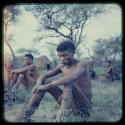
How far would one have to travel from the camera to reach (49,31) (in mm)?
2352

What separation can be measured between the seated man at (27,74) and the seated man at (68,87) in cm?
5

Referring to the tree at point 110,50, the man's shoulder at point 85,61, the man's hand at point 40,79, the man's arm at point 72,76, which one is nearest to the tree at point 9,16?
the man's hand at point 40,79

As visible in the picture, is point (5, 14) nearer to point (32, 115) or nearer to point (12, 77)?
point (12, 77)

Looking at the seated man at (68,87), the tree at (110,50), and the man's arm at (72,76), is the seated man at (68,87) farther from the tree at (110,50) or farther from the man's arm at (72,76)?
the tree at (110,50)

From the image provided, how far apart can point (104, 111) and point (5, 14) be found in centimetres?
86

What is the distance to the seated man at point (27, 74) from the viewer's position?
235 cm

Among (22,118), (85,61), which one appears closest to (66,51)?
(85,61)

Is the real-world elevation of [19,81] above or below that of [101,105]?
above

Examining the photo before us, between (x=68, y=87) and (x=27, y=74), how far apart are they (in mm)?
273

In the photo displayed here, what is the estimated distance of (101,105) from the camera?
2.31 m

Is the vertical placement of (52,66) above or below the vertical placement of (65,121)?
above

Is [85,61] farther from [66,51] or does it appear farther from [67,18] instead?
[67,18]

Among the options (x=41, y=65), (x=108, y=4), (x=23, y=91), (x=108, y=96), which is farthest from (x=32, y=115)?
(x=108, y=4)

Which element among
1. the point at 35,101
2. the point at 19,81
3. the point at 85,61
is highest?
the point at 85,61
